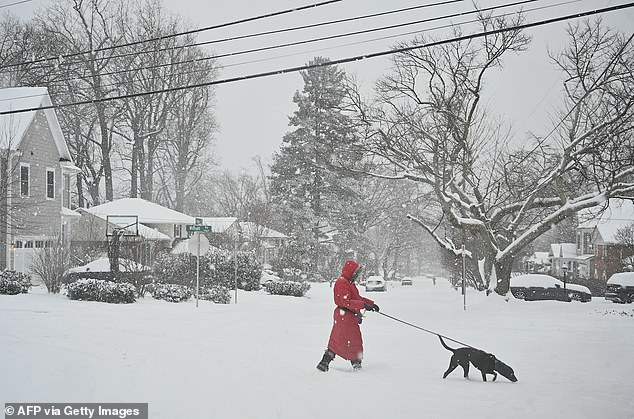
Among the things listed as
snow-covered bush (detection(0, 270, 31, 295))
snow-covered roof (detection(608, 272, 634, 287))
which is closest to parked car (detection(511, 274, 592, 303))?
snow-covered roof (detection(608, 272, 634, 287))

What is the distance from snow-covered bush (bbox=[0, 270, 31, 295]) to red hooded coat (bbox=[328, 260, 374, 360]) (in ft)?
50.1

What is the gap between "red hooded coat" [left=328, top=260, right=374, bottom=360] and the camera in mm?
10750

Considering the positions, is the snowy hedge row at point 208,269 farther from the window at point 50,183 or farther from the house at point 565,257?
the house at point 565,257

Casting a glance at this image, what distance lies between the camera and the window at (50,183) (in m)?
33.8

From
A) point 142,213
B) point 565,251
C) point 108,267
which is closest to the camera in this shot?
point 108,267

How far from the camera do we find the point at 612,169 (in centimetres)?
2336

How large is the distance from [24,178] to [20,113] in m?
3.18

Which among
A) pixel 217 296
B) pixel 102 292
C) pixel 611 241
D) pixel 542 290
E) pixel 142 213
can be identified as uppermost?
pixel 142 213

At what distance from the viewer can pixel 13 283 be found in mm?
22094

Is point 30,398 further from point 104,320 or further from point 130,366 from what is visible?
point 104,320

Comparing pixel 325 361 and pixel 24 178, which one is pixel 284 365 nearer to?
pixel 325 361

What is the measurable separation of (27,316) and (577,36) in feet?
67.5

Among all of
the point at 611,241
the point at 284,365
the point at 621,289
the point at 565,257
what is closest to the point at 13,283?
the point at 284,365

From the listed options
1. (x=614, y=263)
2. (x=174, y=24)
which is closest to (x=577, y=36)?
(x=614, y=263)
